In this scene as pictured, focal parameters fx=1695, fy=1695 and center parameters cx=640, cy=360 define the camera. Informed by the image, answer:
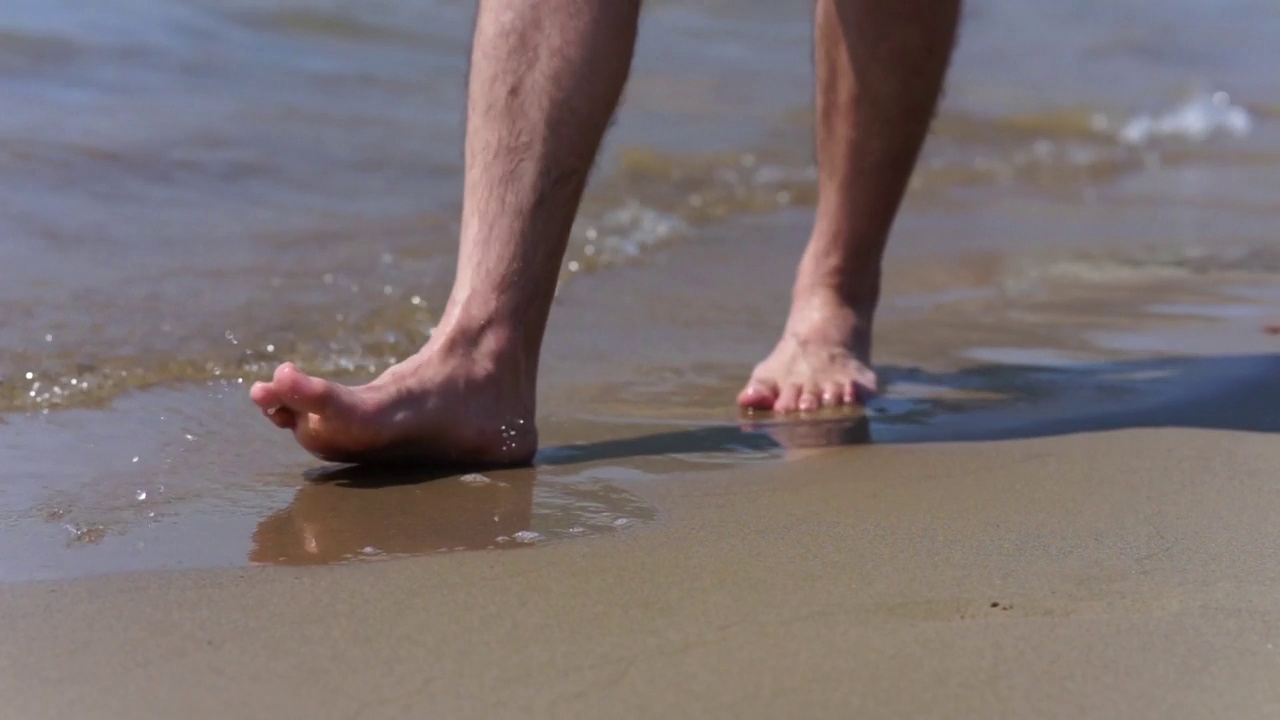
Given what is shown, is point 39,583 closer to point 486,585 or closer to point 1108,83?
point 486,585

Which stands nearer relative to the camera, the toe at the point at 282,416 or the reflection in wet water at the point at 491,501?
the reflection in wet water at the point at 491,501

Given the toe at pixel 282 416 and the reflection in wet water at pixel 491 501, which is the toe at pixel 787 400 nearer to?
the reflection in wet water at pixel 491 501

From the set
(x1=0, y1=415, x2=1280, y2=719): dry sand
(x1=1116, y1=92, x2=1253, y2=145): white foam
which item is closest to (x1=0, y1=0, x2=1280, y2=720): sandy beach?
(x1=0, y1=415, x2=1280, y2=719): dry sand

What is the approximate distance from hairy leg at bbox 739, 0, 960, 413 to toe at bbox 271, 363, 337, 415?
2.59 ft

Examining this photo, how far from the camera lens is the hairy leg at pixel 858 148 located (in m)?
2.43

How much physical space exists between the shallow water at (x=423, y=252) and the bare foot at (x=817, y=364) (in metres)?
0.07

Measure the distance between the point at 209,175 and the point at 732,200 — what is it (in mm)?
1288

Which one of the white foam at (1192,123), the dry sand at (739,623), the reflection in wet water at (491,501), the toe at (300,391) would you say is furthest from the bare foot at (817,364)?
the white foam at (1192,123)

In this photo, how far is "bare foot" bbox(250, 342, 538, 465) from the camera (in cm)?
176

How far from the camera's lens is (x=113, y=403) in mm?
2154

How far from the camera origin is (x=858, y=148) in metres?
2.49

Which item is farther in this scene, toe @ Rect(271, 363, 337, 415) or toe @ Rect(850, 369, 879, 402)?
toe @ Rect(850, 369, 879, 402)

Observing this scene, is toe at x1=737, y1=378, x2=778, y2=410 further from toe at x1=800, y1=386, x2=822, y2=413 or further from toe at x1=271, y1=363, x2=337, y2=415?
toe at x1=271, y1=363, x2=337, y2=415

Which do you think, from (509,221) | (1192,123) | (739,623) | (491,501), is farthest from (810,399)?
(1192,123)
